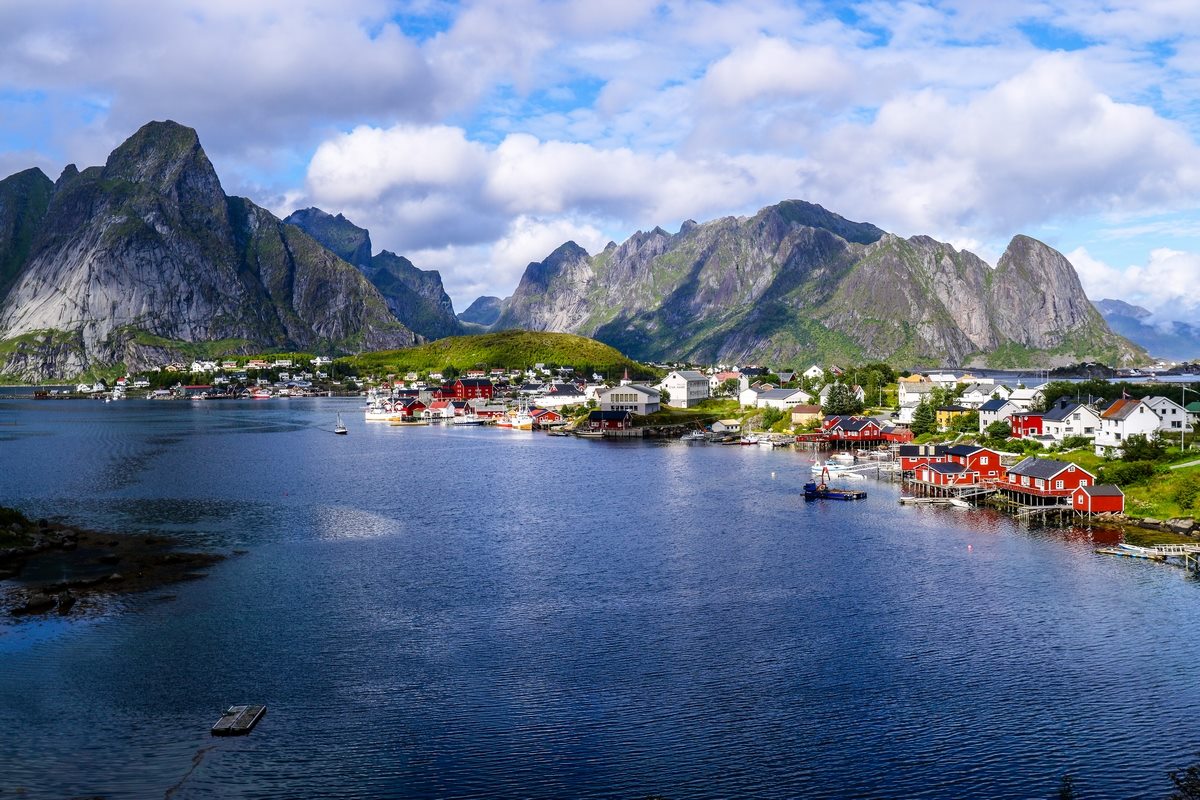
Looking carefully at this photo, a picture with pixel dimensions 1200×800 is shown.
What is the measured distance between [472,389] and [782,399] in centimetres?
6322

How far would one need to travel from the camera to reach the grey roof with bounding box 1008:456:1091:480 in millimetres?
56062

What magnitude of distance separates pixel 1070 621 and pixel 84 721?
1260 inches

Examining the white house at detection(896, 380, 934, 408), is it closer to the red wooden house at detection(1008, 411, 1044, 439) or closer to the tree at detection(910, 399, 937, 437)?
the tree at detection(910, 399, 937, 437)

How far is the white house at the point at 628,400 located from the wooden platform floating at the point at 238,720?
320 ft

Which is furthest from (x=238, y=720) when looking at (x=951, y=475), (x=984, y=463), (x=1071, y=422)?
(x=1071, y=422)

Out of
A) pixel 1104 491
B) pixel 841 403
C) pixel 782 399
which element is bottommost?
pixel 1104 491

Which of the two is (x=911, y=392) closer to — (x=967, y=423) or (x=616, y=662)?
(x=967, y=423)

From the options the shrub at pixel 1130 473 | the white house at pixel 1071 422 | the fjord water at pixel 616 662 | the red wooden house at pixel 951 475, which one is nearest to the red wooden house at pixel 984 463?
the red wooden house at pixel 951 475

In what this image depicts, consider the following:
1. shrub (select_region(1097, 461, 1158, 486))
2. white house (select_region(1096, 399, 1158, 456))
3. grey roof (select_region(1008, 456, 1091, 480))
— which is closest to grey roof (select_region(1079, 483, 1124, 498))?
grey roof (select_region(1008, 456, 1091, 480))

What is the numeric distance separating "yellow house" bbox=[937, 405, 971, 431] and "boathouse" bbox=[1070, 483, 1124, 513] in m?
35.7

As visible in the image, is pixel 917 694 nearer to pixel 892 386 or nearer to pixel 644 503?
pixel 644 503

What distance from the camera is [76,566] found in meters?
41.3

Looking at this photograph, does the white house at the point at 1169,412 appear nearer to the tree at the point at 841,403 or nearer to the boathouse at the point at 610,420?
the tree at the point at 841,403

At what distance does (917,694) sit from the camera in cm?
2638
